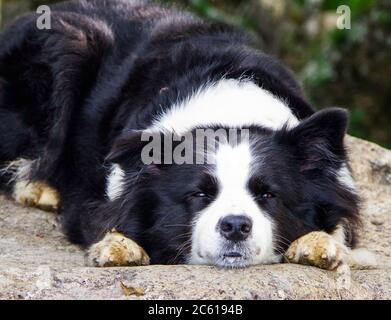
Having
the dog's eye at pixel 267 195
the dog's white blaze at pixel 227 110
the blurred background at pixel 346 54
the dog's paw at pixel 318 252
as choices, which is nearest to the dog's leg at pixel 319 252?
the dog's paw at pixel 318 252

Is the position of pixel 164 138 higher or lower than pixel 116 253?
higher

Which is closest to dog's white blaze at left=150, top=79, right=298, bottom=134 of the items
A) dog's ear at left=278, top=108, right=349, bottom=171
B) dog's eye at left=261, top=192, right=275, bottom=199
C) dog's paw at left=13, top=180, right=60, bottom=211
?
dog's ear at left=278, top=108, right=349, bottom=171

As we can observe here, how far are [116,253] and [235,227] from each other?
76 centimetres

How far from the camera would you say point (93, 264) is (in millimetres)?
5055

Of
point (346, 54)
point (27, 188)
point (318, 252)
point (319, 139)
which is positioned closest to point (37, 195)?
point (27, 188)

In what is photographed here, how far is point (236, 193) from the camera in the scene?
4.87 meters

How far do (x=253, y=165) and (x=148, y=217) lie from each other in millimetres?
707

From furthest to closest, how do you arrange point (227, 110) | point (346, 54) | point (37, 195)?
point (346, 54)
point (37, 195)
point (227, 110)

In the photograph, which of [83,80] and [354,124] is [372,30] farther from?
[83,80]

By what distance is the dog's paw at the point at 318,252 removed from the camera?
4848mm

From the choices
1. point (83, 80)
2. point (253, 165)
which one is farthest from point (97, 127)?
point (253, 165)

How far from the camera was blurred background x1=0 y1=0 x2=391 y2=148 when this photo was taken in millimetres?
12031

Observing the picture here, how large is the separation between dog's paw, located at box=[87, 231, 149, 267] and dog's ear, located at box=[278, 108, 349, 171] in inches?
40.8

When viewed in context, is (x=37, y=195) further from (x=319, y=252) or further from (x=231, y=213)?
(x=319, y=252)
